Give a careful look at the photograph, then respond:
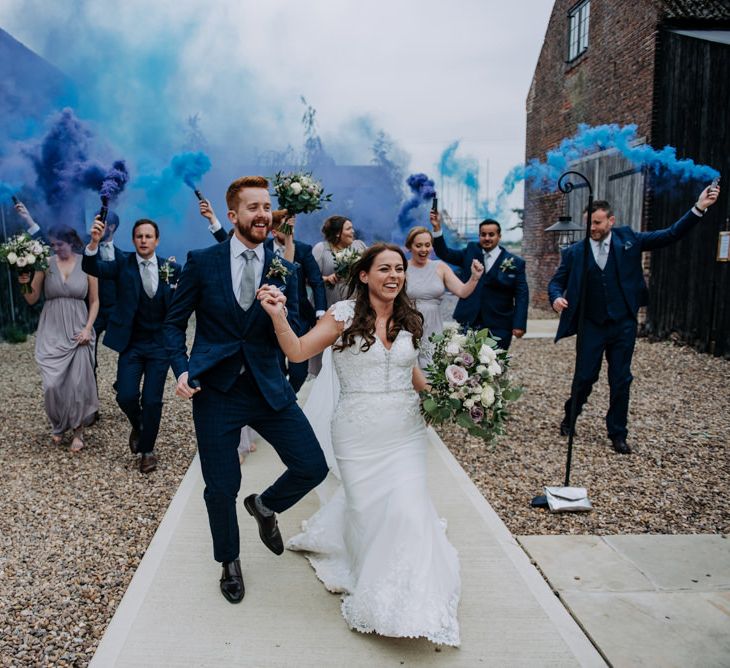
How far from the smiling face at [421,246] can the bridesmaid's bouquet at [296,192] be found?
1.24 m

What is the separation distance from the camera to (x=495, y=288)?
299 inches

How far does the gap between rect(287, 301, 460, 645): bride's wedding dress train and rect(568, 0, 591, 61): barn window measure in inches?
593

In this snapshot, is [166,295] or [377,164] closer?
[166,295]

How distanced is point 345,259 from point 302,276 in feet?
1.78

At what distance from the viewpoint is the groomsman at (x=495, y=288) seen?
24.4ft

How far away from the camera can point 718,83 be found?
1192 centimetres

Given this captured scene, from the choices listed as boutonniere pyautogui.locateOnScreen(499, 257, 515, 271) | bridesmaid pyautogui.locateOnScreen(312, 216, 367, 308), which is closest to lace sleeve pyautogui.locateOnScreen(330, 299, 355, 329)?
bridesmaid pyautogui.locateOnScreen(312, 216, 367, 308)

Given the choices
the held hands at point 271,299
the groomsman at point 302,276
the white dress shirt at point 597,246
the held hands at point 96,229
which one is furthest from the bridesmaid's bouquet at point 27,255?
the white dress shirt at point 597,246

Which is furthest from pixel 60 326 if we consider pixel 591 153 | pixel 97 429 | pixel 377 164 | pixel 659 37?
pixel 377 164

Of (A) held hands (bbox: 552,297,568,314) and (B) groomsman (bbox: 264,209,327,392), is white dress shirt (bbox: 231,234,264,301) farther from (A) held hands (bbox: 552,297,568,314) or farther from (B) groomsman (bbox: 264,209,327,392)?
(A) held hands (bbox: 552,297,568,314)

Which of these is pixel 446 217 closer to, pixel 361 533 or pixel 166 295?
pixel 166 295

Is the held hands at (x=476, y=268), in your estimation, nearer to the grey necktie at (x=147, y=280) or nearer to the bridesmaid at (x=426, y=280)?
the bridesmaid at (x=426, y=280)

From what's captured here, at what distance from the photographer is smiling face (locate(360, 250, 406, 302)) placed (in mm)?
3943

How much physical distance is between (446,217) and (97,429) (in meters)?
11.9
